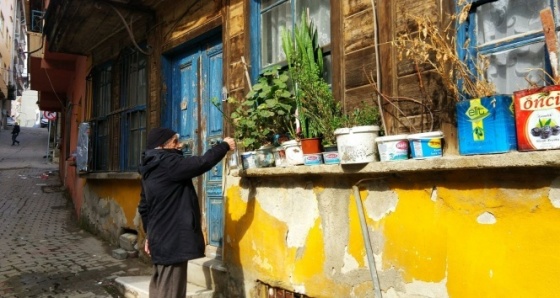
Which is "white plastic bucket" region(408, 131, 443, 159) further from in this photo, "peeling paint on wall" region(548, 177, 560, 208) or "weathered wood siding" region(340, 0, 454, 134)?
"peeling paint on wall" region(548, 177, 560, 208)

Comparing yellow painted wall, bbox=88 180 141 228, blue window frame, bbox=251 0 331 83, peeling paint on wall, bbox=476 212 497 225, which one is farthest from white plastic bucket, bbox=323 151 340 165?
yellow painted wall, bbox=88 180 141 228

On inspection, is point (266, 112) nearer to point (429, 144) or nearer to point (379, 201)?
point (379, 201)

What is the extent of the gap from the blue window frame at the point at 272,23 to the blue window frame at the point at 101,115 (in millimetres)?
4647

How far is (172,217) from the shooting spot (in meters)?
3.44

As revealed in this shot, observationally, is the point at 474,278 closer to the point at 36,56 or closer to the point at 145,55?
the point at 145,55

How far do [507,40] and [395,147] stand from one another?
872 mm

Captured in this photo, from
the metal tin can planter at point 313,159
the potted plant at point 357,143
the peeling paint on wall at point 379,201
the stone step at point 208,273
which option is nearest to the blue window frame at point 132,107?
the stone step at point 208,273

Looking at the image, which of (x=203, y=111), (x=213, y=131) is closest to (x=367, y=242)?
(x=213, y=131)

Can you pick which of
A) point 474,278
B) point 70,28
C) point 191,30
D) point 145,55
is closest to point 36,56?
point 70,28

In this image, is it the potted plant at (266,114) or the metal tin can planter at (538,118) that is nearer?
the metal tin can planter at (538,118)

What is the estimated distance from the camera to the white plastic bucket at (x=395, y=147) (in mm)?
2779

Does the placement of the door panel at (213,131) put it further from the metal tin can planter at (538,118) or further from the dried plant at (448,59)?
the metal tin can planter at (538,118)

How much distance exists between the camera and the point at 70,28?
7.45m

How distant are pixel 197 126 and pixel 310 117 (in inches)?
94.0
